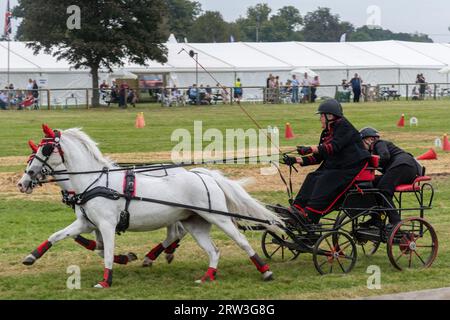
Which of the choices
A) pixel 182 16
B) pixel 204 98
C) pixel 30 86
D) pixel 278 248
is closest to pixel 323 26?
pixel 182 16

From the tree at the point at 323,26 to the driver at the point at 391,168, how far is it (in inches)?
4554

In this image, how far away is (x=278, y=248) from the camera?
35.0 ft

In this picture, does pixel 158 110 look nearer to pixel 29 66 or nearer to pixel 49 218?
pixel 29 66

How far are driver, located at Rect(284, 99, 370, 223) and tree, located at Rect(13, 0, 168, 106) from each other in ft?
109

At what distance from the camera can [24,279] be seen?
30.2 feet

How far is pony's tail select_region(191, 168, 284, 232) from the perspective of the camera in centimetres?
950

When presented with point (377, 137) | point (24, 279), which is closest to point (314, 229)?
point (377, 137)

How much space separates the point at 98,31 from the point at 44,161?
3404 centimetres

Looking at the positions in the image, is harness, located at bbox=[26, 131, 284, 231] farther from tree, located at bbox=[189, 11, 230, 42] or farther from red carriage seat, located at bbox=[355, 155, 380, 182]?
tree, located at bbox=[189, 11, 230, 42]

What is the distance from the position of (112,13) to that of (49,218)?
2976cm

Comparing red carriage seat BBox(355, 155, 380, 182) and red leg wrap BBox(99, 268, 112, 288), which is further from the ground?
red carriage seat BBox(355, 155, 380, 182)

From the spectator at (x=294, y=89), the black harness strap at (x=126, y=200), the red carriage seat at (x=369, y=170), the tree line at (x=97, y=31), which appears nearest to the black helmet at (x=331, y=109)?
the red carriage seat at (x=369, y=170)

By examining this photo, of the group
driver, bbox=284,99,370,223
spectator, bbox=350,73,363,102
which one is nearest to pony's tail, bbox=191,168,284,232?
driver, bbox=284,99,370,223

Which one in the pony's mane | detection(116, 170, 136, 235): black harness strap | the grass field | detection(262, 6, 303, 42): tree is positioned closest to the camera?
the grass field
